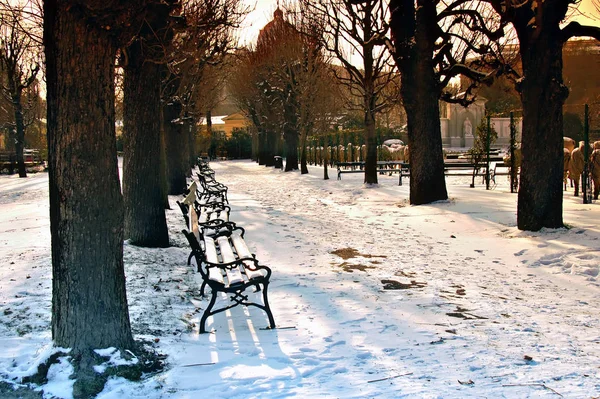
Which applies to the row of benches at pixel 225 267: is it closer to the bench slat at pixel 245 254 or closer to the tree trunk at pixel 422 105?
the bench slat at pixel 245 254

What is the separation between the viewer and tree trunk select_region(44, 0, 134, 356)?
4191mm

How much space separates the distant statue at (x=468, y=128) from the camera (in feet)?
168

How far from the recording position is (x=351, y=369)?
14.4 feet

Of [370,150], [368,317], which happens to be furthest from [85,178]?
[370,150]

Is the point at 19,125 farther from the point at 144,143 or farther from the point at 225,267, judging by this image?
the point at 225,267

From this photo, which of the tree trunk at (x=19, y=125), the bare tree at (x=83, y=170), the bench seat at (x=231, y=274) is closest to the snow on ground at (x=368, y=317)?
the bench seat at (x=231, y=274)

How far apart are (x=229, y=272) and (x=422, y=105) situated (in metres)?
9.42

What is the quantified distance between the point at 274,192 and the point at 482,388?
54.8 ft

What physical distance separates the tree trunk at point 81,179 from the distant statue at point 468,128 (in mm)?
49465

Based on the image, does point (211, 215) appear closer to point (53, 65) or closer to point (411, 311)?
point (411, 311)

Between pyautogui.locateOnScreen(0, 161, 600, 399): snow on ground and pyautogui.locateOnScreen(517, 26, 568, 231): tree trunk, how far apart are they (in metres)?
0.44

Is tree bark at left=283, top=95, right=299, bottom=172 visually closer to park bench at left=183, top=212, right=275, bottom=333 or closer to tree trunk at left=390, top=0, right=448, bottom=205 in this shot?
tree trunk at left=390, top=0, right=448, bottom=205

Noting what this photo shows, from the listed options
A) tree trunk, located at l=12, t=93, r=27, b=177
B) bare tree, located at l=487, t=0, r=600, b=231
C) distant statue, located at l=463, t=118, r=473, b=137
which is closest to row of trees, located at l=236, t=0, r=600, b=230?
bare tree, located at l=487, t=0, r=600, b=231

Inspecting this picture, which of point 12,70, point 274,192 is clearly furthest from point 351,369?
point 12,70
